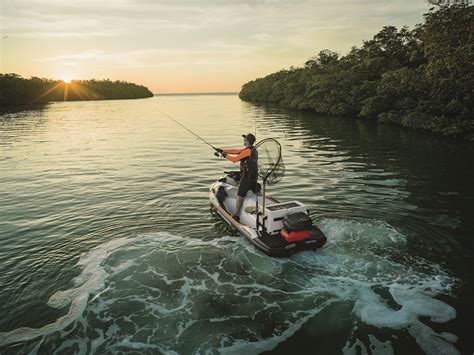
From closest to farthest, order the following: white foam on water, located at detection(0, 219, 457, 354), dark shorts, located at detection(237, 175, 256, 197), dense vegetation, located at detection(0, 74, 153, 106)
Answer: white foam on water, located at detection(0, 219, 457, 354) → dark shorts, located at detection(237, 175, 256, 197) → dense vegetation, located at detection(0, 74, 153, 106)

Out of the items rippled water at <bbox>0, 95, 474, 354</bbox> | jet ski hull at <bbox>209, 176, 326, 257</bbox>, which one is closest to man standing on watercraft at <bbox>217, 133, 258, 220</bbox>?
jet ski hull at <bbox>209, 176, 326, 257</bbox>

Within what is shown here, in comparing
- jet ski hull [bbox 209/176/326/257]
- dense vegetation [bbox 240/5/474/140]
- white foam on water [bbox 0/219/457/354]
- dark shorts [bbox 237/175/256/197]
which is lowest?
white foam on water [bbox 0/219/457/354]

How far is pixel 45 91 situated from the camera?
123062 mm

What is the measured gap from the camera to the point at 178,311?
23.7ft

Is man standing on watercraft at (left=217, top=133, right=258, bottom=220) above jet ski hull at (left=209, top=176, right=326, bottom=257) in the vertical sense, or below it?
above

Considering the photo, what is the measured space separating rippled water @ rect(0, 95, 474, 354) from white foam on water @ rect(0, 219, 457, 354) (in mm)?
33

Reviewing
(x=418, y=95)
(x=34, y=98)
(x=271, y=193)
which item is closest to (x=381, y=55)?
(x=418, y=95)

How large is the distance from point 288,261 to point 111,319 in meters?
4.53

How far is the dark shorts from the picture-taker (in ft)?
35.4

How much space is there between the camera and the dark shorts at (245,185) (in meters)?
10.8

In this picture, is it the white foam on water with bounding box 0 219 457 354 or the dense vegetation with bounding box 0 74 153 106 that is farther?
the dense vegetation with bounding box 0 74 153 106

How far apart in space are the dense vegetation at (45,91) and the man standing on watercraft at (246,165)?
3924 inches

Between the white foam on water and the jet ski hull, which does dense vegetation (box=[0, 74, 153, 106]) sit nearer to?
the jet ski hull

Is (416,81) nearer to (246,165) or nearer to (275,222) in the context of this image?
(246,165)
